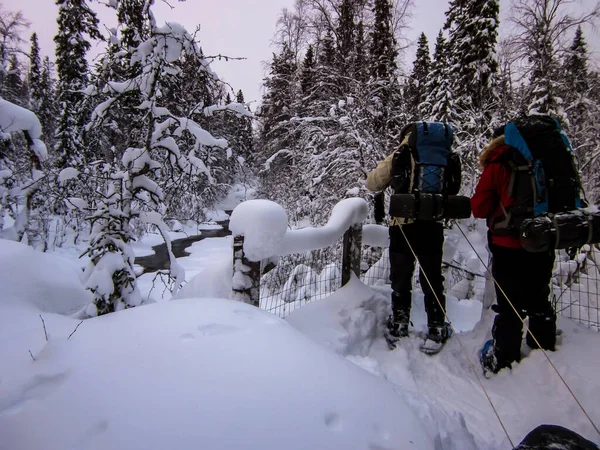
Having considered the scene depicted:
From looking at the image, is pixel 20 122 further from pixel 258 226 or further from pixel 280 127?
pixel 280 127

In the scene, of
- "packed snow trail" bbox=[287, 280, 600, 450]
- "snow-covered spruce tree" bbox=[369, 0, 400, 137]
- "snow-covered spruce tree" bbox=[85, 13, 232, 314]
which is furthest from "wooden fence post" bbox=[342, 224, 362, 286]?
"snow-covered spruce tree" bbox=[369, 0, 400, 137]

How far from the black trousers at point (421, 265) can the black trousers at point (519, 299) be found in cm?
48

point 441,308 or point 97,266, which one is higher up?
point 97,266

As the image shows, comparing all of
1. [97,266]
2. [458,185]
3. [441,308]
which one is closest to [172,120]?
[97,266]

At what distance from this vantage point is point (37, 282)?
2.89 m

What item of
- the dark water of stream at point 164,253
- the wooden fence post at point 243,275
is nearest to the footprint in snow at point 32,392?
the wooden fence post at point 243,275

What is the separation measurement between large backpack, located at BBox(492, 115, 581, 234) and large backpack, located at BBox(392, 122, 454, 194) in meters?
0.58

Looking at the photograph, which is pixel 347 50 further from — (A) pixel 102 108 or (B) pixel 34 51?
(B) pixel 34 51

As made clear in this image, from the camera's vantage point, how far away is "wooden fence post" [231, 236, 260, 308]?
7.79ft

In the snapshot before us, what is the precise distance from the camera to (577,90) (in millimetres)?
15406

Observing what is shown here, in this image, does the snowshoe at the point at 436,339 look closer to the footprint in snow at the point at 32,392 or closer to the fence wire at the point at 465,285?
the fence wire at the point at 465,285

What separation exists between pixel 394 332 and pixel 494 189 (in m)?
1.57

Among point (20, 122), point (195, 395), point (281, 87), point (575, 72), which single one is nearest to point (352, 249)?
point (195, 395)

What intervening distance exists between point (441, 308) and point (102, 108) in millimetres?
3808
